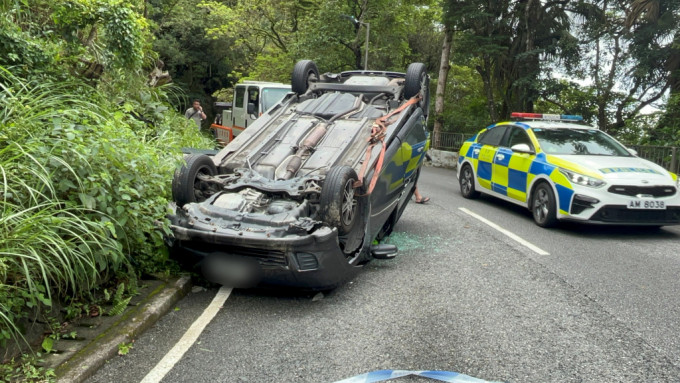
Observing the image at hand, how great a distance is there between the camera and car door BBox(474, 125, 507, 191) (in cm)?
1036

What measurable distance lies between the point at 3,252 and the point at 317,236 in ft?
7.20

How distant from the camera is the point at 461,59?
65.5ft

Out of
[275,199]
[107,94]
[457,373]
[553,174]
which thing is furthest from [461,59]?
[457,373]

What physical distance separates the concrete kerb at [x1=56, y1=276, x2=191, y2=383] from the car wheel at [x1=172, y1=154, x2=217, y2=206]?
0.77m

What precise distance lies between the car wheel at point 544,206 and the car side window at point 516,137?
1.02 m

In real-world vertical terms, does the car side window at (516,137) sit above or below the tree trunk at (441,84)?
below

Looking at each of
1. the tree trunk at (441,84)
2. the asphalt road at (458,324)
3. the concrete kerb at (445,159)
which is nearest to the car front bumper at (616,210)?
the asphalt road at (458,324)

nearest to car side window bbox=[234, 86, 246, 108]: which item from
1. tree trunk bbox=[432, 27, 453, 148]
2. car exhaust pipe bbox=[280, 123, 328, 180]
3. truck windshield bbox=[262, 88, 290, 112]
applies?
truck windshield bbox=[262, 88, 290, 112]

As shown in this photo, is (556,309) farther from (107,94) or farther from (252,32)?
(252,32)

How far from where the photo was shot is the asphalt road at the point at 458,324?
3.67 m

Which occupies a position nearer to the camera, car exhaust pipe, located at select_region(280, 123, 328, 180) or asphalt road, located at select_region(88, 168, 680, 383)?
asphalt road, located at select_region(88, 168, 680, 383)

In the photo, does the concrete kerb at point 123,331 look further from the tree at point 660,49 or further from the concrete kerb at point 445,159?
the concrete kerb at point 445,159

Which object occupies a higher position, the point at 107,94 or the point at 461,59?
the point at 461,59

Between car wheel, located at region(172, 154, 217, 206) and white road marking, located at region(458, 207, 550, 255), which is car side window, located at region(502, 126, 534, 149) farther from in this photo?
car wheel, located at region(172, 154, 217, 206)
